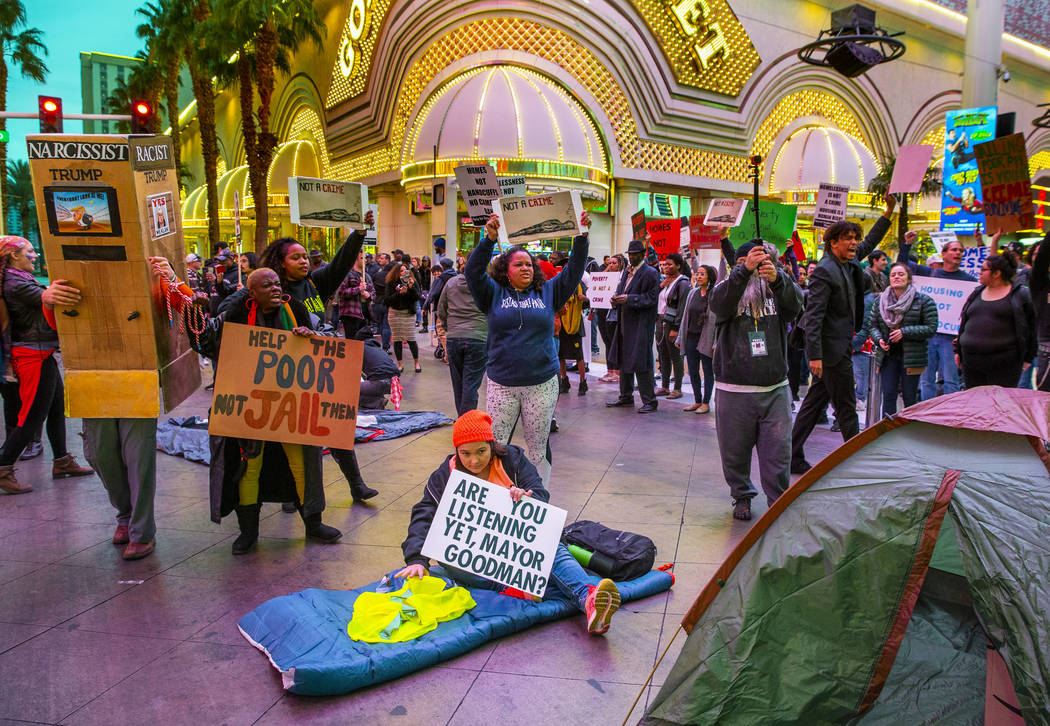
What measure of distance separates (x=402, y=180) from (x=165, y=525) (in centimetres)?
1989

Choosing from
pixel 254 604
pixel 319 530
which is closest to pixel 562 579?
pixel 254 604

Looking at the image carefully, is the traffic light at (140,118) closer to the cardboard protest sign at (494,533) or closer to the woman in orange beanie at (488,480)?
the woman in orange beanie at (488,480)

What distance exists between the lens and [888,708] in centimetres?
296

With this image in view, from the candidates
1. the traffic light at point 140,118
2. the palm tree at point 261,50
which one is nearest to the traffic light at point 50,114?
the traffic light at point 140,118

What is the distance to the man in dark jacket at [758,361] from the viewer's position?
499 cm

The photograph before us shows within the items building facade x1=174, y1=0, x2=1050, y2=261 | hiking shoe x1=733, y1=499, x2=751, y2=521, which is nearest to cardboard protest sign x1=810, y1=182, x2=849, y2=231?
hiking shoe x1=733, y1=499, x2=751, y2=521

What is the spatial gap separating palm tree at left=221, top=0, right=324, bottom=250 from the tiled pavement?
1607 cm

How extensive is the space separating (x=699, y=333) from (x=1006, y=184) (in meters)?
3.45

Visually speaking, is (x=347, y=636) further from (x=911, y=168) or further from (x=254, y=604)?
(x=911, y=168)

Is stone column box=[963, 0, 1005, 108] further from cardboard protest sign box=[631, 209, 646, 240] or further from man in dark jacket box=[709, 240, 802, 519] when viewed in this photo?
man in dark jacket box=[709, 240, 802, 519]

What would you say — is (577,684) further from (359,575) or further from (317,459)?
(317,459)

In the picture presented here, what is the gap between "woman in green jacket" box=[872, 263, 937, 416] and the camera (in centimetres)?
704

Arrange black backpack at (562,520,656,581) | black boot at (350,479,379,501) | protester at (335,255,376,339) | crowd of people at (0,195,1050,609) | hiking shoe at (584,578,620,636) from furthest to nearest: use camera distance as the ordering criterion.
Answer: protester at (335,255,376,339), black boot at (350,479,379,501), crowd of people at (0,195,1050,609), black backpack at (562,520,656,581), hiking shoe at (584,578,620,636)

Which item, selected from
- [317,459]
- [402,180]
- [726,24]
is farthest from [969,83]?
[317,459]
